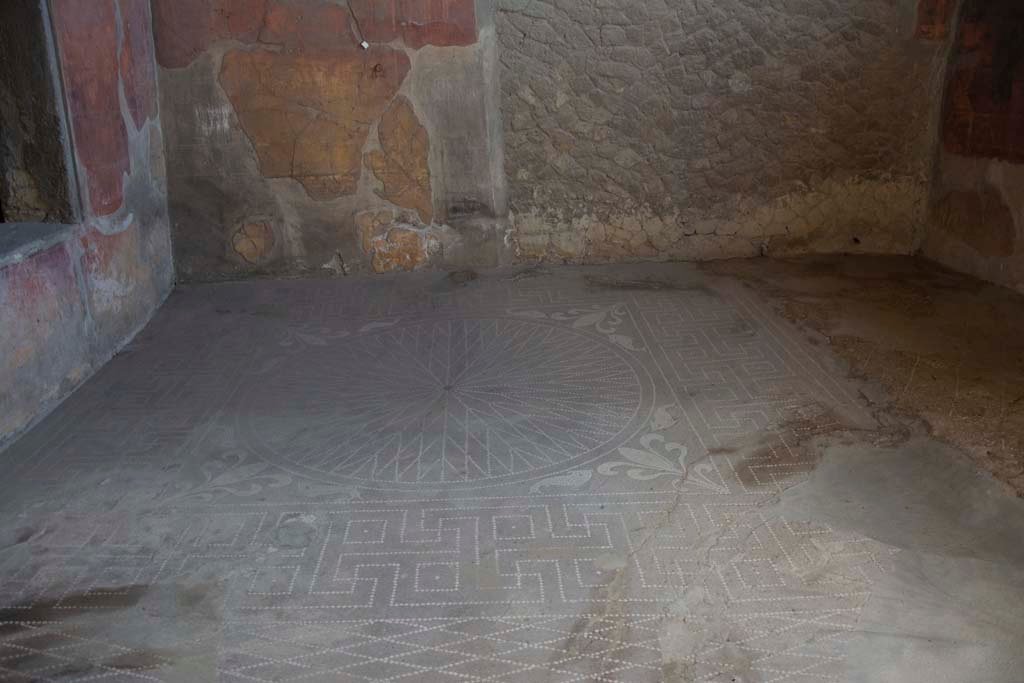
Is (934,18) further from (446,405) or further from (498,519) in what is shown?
(498,519)

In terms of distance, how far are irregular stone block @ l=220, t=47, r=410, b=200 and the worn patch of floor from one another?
989mm

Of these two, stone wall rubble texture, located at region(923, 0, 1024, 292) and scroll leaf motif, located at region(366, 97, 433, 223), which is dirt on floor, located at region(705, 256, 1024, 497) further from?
scroll leaf motif, located at region(366, 97, 433, 223)

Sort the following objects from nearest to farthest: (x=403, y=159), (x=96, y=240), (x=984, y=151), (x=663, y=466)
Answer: (x=663, y=466)
(x=96, y=240)
(x=984, y=151)
(x=403, y=159)

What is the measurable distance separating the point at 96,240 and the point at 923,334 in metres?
3.10

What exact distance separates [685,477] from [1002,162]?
7.84 ft

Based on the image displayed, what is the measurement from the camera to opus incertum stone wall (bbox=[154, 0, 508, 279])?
12.5 ft

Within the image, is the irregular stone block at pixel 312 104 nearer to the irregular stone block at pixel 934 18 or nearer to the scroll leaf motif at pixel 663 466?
the scroll leaf motif at pixel 663 466

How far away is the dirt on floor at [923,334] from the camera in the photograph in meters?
2.52

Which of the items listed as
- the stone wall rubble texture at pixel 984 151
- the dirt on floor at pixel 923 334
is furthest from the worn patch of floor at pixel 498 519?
the stone wall rubble texture at pixel 984 151

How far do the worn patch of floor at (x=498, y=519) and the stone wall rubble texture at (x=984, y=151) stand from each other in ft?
3.82

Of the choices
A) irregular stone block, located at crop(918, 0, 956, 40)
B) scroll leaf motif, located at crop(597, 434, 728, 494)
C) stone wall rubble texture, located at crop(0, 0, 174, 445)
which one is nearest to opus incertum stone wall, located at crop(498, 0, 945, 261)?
irregular stone block, located at crop(918, 0, 956, 40)

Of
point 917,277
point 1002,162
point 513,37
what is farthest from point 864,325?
point 513,37

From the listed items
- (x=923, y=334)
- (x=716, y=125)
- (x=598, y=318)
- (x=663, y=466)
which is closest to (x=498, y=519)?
(x=663, y=466)

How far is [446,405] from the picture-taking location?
2787 millimetres
